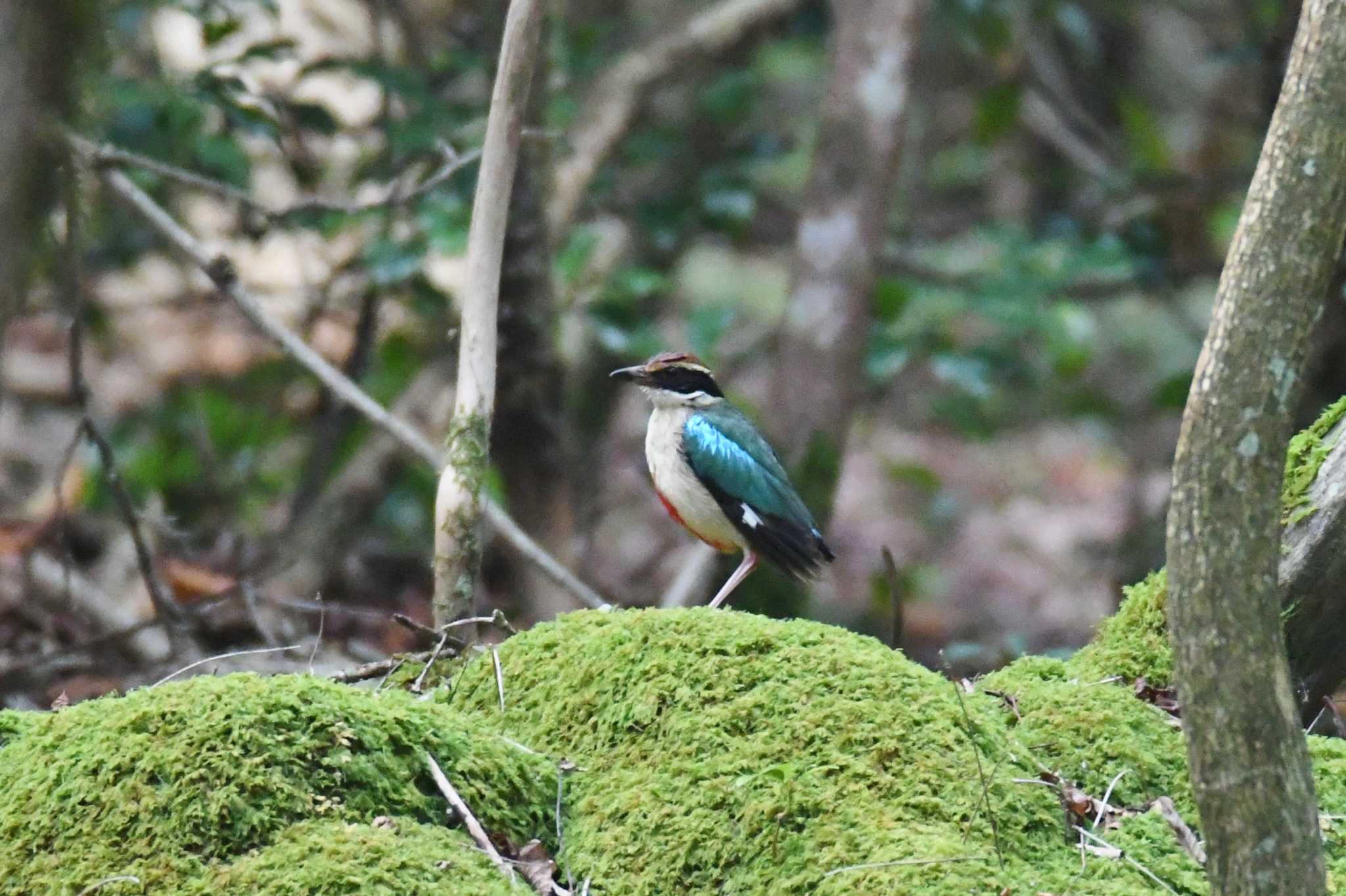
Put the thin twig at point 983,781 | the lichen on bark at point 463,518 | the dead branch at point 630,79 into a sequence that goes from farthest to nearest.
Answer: the dead branch at point 630,79 → the lichen on bark at point 463,518 → the thin twig at point 983,781

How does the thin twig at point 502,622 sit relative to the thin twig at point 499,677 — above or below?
above

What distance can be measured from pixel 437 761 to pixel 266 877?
1.71 feet

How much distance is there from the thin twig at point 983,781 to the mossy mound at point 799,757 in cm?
1

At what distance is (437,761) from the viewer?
341cm

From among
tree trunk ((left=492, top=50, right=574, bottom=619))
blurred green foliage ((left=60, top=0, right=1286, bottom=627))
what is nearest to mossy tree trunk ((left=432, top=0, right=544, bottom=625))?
blurred green foliage ((left=60, top=0, right=1286, bottom=627))

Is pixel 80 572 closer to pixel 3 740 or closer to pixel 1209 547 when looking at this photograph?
pixel 3 740

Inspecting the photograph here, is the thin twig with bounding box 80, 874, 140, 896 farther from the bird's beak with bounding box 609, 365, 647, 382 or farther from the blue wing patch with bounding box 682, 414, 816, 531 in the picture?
the bird's beak with bounding box 609, 365, 647, 382

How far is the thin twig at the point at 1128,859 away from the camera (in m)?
3.26

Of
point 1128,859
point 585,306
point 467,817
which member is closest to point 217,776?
point 467,817

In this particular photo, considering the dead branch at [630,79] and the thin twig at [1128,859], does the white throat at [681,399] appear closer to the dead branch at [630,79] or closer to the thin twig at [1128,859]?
the dead branch at [630,79]

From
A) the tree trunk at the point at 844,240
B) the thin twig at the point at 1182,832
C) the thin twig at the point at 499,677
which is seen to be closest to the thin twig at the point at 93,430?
the thin twig at the point at 499,677

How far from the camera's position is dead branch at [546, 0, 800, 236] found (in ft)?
32.1

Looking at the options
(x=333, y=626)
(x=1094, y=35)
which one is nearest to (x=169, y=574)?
(x=333, y=626)

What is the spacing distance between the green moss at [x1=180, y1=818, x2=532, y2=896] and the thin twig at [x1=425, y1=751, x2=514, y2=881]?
3 cm
